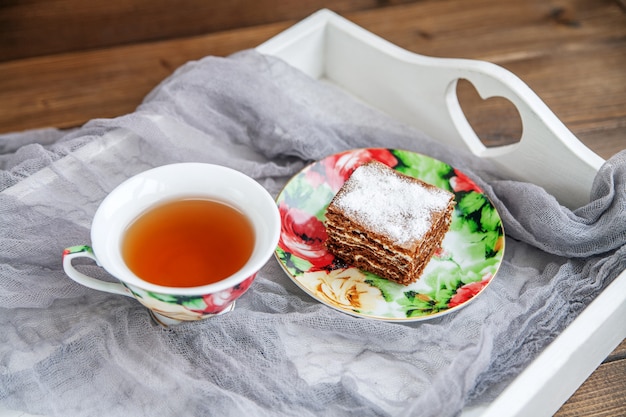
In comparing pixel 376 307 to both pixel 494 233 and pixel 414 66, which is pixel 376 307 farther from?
pixel 414 66

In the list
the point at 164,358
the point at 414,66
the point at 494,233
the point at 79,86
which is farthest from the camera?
the point at 79,86

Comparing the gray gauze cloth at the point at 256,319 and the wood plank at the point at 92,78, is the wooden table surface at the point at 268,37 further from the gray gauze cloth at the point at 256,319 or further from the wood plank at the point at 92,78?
the gray gauze cloth at the point at 256,319

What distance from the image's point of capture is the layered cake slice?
3.16 ft

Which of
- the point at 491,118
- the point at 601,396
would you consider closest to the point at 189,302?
the point at 601,396

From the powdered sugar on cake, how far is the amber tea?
0.50 ft

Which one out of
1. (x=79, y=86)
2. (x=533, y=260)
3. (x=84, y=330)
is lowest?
(x=79, y=86)

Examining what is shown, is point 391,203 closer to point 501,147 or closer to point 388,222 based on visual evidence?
point 388,222

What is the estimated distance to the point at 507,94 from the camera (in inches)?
43.5

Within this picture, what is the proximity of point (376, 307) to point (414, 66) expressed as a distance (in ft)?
1.40

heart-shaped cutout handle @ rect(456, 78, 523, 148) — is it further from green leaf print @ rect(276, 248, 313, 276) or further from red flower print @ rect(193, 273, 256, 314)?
red flower print @ rect(193, 273, 256, 314)

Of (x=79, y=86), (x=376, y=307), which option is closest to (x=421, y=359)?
(x=376, y=307)

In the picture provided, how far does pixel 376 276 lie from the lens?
1.01m

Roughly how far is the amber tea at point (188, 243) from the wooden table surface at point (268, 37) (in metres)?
0.59

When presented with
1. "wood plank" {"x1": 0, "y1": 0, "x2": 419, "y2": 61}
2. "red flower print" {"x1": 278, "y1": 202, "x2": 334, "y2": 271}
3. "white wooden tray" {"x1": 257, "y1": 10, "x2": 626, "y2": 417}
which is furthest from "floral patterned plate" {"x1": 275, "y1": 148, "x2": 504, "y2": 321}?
"wood plank" {"x1": 0, "y1": 0, "x2": 419, "y2": 61}
